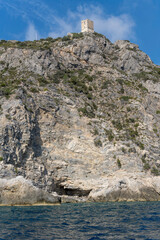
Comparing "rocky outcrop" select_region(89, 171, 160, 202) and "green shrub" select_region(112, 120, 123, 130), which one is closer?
"rocky outcrop" select_region(89, 171, 160, 202)

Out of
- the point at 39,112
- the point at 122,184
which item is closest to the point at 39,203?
the point at 122,184

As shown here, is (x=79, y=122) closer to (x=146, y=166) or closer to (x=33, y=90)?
(x=33, y=90)

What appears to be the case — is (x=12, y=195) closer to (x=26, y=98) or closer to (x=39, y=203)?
(x=39, y=203)

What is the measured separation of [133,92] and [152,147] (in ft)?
42.5

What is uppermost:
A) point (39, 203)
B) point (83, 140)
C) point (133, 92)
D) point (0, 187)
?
point (133, 92)

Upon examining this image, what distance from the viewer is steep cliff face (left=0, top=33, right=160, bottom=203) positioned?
3188cm

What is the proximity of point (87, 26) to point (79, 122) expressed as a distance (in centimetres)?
3523

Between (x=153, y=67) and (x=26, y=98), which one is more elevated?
(x=153, y=67)

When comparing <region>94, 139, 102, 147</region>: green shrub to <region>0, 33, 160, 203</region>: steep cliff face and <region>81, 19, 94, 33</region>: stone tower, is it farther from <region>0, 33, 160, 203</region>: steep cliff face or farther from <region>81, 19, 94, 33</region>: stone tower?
<region>81, 19, 94, 33</region>: stone tower

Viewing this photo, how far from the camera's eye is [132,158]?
36.6m

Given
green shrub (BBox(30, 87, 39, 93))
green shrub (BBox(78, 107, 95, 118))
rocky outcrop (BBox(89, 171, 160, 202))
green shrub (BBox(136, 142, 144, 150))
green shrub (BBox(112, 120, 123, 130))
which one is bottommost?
rocky outcrop (BBox(89, 171, 160, 202))

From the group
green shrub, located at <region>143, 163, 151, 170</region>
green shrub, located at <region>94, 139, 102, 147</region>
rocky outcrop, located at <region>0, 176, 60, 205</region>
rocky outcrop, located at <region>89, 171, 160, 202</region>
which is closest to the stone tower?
green shrub, located at <region>94, 139, 102, 147</region>

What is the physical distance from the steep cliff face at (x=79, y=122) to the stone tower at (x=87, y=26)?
→ 36.3 feet

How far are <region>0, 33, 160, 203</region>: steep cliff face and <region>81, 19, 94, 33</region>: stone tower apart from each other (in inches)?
435
